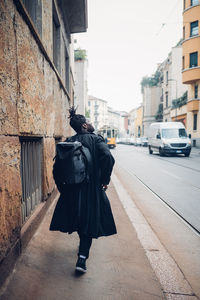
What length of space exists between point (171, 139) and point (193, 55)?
1486cm

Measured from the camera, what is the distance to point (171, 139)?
54.8 ft

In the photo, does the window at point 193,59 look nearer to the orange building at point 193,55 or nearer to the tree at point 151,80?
the orange building at point 193,55

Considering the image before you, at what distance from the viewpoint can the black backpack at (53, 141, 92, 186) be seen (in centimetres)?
229

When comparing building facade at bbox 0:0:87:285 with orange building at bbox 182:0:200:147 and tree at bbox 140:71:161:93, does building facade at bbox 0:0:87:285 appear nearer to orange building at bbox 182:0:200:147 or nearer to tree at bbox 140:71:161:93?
orange building at bbox 182:0:200:147

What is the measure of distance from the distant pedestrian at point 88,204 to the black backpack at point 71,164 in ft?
0.37

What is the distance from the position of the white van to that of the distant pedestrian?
14580mm

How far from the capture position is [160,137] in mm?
17297

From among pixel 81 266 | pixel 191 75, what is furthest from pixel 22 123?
pixel 191 75

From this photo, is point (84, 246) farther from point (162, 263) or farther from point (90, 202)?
point (162, 263)

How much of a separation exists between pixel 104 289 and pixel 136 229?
1520 mm

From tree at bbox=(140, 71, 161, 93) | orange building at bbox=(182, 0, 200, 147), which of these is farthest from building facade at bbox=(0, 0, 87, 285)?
tree at bbox=(140, 71, 161, 93)

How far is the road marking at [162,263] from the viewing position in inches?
86.9

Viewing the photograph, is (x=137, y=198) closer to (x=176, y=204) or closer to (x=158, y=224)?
(x=176, y=204)

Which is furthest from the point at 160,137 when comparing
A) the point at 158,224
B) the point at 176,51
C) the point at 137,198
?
the point at 176,51
